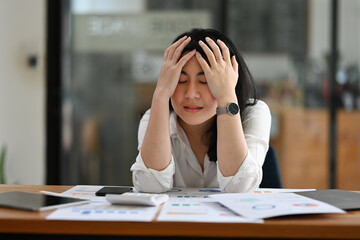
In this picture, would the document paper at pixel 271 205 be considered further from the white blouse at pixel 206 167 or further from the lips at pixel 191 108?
the lips at pixel 191 108

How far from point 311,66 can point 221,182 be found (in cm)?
272

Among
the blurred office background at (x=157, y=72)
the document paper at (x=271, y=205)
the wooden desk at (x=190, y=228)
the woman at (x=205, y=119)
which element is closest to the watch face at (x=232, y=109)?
the woman at (x=205, y=119)

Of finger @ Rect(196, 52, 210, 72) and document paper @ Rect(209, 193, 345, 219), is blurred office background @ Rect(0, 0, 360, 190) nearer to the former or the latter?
finger @ Rect(196, 52, 210, 72)

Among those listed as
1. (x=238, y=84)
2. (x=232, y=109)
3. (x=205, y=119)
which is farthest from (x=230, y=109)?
(x=238, y=84)

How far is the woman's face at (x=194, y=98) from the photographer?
1712 mm

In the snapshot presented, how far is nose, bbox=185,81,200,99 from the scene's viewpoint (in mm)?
1689

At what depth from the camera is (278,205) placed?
50.3 inches

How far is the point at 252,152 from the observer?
1.74 m

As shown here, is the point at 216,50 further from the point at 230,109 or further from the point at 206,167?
the point at 206,167

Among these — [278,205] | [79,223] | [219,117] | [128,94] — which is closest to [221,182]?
[219,117]

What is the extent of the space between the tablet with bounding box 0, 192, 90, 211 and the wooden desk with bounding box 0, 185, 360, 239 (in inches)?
3.5

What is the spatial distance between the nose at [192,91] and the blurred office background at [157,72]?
7.67 ft

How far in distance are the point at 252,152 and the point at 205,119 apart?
0.67 feet

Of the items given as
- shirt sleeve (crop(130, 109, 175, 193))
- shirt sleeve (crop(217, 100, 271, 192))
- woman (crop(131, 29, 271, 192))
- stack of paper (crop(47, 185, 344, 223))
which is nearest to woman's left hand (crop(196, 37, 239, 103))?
woman (crop(131, 29, 271, 192))
